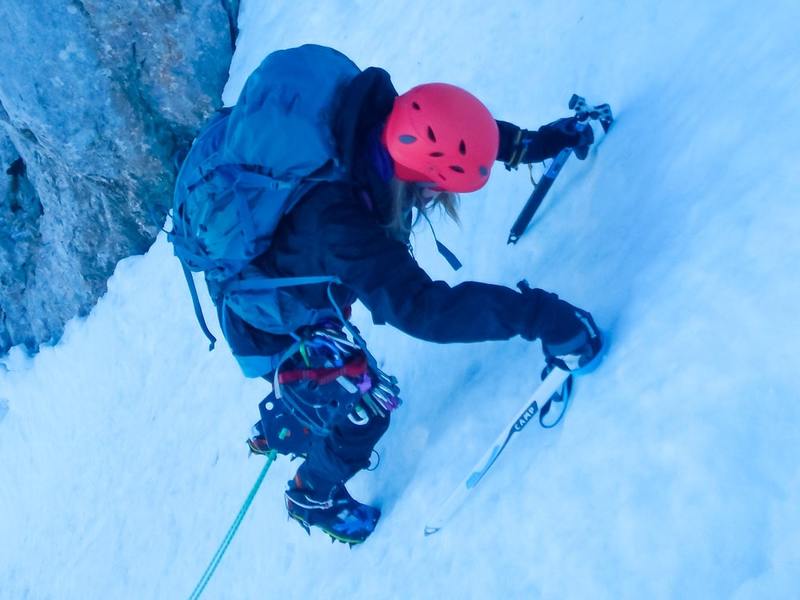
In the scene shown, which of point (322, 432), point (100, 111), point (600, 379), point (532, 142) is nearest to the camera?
point (600, 379)

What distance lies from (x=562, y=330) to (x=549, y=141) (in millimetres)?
1035

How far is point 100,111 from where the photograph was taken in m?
6.65

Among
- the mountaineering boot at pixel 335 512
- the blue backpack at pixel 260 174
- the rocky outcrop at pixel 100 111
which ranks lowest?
the rocky outcrop at pixel 100 111

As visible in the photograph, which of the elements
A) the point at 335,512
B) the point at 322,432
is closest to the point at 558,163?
the point at 322,432

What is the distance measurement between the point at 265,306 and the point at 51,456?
19.1 ft

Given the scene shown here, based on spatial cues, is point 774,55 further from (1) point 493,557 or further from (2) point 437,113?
(1) point 493,557

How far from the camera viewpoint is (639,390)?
2111 mm

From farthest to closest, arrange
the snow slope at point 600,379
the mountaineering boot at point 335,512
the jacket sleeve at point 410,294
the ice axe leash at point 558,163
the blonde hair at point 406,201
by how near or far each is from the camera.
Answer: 1. the mountaineering boot at point 335,512
2. the ice axe leash at point 558,163
3. the blonde hair at point 406,201
4. the jacket sleeve at point 410,294
5. the snow slope at point 600,379

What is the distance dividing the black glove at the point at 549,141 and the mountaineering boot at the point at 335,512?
163 centimetres

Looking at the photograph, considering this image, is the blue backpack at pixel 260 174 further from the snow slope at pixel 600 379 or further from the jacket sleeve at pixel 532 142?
the snow slope at pixel 600 379

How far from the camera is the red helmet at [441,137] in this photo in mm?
2164

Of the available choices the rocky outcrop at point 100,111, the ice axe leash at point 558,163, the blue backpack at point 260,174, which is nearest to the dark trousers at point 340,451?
the blue backpack at point 260,174

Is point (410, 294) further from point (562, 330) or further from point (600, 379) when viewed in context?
point (600, 379)

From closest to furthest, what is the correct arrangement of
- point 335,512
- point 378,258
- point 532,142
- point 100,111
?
1. point 378,258
2. point 532,142
3. point 335,512
4. point 100,111
